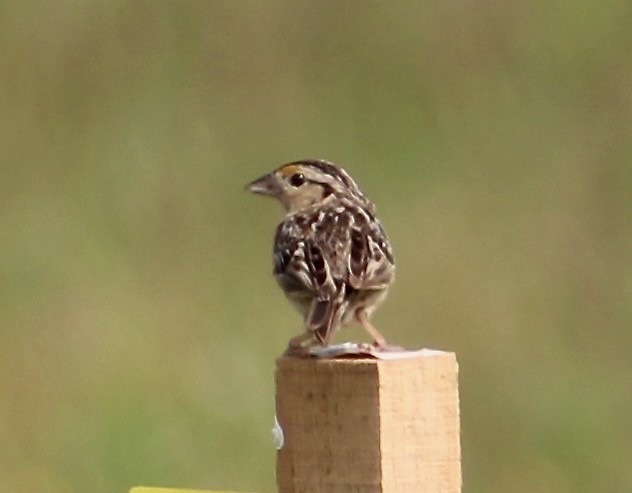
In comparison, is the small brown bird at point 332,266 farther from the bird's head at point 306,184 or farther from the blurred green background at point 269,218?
the blurred green background at point 269,218

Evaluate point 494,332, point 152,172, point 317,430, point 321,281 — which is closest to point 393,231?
point 494,332

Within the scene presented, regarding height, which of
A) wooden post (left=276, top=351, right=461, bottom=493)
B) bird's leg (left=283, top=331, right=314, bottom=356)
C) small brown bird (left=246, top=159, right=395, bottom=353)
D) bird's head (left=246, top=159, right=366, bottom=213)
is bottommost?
wooden post (left=276, top=351, right=461, bottom=493)

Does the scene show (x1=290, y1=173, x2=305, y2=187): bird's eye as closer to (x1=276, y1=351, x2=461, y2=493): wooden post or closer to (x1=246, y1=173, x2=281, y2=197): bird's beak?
(x1=246, y1=173, x2=281, y2=197): bird's beak

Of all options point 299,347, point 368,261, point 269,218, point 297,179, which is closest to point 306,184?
point 297,179

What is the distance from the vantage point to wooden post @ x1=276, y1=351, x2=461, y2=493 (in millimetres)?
3902

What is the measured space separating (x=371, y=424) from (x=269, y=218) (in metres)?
6.91

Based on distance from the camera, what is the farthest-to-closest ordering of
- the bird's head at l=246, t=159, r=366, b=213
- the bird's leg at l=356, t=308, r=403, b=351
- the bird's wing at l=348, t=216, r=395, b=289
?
the bird's head at l=246, t=159, r=366, b=213 → the bird's wing at l=348, t=216, r=395, b=289 → the bird's leg at l=356, t=308, r=403, b=351

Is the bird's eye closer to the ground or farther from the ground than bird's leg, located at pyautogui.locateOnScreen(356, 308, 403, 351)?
farther from the ground

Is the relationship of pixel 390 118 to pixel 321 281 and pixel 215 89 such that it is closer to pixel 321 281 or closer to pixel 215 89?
pixel 215 89

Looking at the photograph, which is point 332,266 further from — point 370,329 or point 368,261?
point 370,329

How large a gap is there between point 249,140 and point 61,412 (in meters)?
2.36

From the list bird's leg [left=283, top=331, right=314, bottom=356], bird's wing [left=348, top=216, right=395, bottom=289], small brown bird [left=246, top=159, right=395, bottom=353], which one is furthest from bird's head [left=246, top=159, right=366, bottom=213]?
bird's leg [left=283, top=331, right=314, bottom=356]

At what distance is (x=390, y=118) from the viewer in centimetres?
1154

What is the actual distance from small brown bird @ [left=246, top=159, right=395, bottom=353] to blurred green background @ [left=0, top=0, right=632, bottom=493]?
348 centimetres
